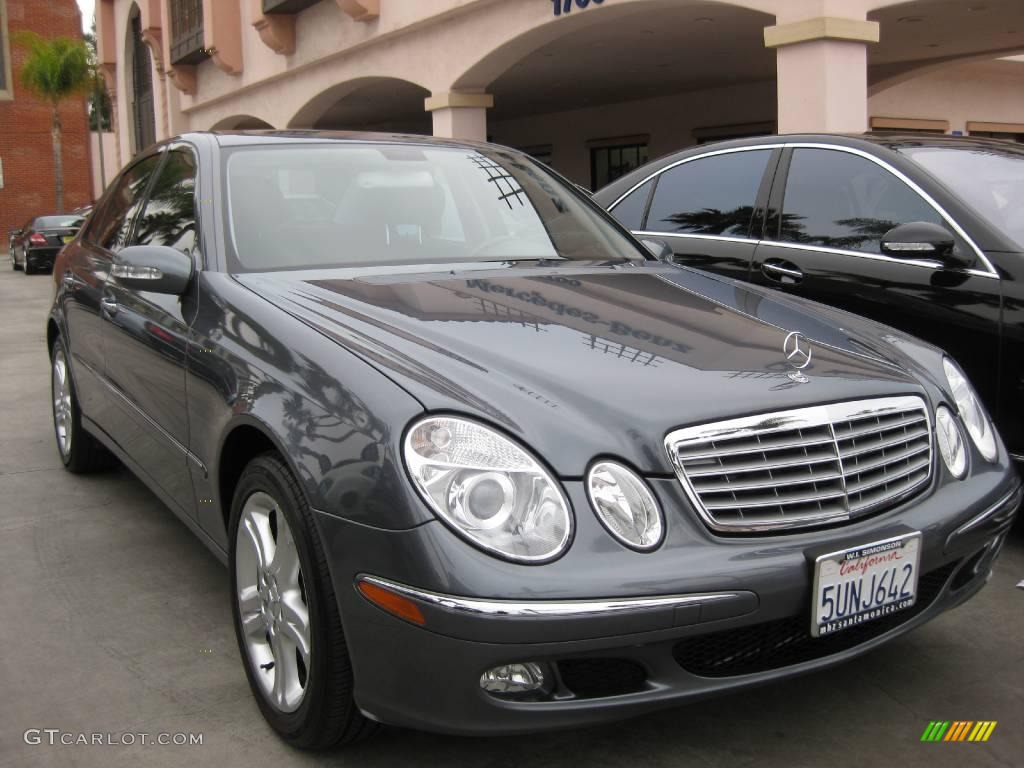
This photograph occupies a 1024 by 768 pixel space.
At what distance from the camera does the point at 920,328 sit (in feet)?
→ 14.0

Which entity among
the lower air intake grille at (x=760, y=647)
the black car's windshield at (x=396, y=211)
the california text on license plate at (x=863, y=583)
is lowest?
the lower air intake grille at (x=760, y=647)

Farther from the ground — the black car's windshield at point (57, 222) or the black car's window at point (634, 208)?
the black car's windshield at point (57, 222)

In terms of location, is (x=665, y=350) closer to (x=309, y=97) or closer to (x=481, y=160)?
(x=481, y=160)

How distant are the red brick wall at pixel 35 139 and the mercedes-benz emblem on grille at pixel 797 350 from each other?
44.4 m

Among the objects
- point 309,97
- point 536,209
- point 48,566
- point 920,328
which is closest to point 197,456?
point 48,566

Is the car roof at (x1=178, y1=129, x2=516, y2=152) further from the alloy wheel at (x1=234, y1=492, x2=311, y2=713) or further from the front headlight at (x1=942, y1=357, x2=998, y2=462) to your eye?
the front headlight at (x1=942, y1=357, x2=998, y2=462)

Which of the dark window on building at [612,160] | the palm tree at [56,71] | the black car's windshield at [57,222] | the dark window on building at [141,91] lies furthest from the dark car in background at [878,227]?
the palm tree at [56,71]

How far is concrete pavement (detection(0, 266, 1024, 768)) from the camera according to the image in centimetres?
258

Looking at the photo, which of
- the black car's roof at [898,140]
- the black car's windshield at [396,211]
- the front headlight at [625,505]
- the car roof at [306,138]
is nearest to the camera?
the front headlight at [625,505]

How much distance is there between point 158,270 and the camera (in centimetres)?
323

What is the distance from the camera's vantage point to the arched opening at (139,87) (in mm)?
32938

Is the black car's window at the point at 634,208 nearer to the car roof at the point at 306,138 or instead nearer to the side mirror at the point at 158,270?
the car roof at the point at 306,138

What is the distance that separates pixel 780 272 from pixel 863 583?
2712 mm

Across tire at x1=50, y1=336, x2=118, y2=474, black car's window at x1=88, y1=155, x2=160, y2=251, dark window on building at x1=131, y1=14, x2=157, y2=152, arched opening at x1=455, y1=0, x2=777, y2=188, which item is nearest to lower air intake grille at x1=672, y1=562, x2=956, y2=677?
black car's window at x1=88, y1=155, x2=160, y2=251
